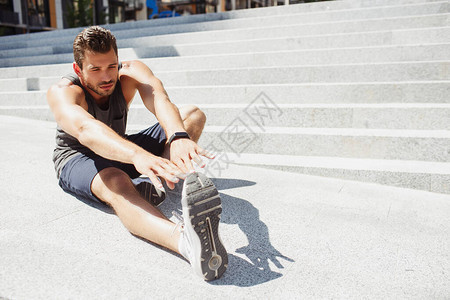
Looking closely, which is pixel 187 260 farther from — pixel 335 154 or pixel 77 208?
pixel 335 154

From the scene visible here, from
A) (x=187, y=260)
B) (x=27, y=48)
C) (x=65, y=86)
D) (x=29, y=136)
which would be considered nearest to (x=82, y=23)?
(x=27, y=48)

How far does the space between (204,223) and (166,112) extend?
1068mm

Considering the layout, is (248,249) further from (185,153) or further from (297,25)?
(297,25)

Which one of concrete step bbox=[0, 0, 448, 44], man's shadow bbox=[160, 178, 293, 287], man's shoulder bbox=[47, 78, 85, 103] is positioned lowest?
man's shadow bbox=[160, 178, 293, 287]

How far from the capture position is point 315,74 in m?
5.08

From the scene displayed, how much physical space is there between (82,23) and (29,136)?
1597 cm

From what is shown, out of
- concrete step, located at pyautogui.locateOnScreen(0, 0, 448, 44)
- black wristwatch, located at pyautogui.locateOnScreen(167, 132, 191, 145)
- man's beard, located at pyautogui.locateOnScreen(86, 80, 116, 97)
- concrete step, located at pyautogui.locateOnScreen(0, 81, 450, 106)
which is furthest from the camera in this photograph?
concrete step, located at pyautogui.locateOnScreen(0, 0, 448, 44)

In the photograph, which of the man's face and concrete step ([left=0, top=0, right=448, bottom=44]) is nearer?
the man's face

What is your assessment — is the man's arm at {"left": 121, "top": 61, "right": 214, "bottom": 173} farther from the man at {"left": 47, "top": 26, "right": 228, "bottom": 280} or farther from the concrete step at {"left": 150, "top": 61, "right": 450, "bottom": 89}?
the concrete step at {"left": 150, "top": 61, "right": 450, "bottom": 89}

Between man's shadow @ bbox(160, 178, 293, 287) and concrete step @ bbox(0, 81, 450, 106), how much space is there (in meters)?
2.25

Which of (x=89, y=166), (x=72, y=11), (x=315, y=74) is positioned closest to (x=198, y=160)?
(x=89, y=166)

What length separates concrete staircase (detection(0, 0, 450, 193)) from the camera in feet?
12.3

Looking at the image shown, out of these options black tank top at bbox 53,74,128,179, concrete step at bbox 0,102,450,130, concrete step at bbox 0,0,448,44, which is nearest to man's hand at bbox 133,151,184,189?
black tank top at bbox 53,74,128,179

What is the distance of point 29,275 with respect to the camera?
5.96 ft
